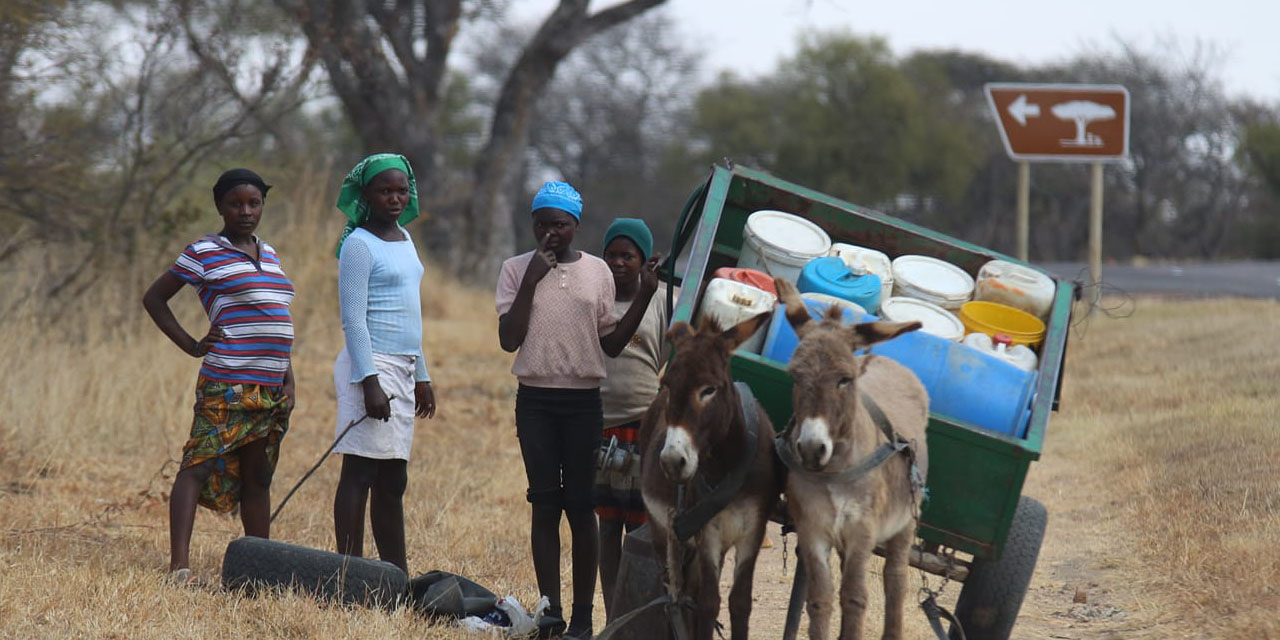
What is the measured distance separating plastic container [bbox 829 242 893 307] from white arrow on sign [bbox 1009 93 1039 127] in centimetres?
862

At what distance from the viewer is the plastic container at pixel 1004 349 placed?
517cm

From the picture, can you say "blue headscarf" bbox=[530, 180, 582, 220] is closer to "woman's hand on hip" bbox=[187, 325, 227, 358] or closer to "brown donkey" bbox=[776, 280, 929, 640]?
"brown donkey" bbox=[776, 280, 929, 640]

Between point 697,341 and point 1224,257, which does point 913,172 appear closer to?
point 1224,257

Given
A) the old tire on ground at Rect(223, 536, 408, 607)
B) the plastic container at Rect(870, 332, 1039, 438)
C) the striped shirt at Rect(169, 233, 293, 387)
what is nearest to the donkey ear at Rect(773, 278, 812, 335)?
the plastic container at Rect(870, 332, 1039, 438)

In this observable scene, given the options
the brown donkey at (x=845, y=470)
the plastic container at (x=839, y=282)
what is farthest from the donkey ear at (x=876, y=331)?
the plastic container at (x=839, y=282)

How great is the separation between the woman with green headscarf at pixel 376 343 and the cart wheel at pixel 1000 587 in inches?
87.3

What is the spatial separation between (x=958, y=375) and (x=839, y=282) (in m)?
0.64

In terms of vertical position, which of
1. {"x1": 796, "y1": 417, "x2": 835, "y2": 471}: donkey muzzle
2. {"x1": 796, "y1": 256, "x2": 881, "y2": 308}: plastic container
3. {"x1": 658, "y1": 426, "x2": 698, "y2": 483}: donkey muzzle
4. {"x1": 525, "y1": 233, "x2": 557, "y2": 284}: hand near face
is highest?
{"x1": 796, "y1": 256, "x2": 881, "y2": 308}: plastic container

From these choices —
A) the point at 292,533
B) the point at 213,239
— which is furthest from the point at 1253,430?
the point at 213,239

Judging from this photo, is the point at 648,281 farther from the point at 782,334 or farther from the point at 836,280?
the point at 836,280

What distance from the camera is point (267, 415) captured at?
18.1ft

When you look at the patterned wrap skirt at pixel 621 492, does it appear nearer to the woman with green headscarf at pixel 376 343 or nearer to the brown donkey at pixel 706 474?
the brown donkey at pixel 706 474

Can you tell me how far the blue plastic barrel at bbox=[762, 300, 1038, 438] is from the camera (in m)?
4.96

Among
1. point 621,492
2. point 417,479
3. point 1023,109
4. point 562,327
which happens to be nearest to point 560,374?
point 562,327
